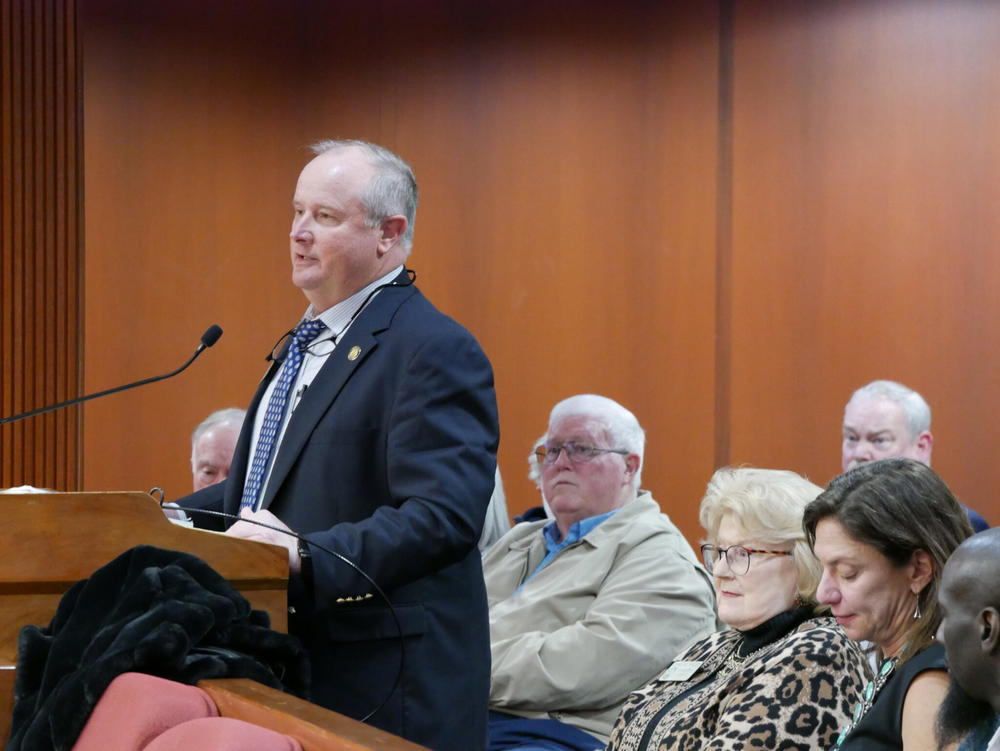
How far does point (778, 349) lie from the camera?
4.89 m

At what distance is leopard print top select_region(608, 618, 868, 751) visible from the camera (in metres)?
2.24

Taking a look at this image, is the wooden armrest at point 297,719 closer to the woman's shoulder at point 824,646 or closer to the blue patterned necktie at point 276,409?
the blue patterned necktie at point 276,409

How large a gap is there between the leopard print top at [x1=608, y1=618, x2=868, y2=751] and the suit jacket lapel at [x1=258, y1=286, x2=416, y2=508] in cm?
80

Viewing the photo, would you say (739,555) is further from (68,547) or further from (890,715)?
(68,547)

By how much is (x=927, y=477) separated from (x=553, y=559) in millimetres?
1691

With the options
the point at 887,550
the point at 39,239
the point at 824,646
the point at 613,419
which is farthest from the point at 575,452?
the point at 39,239

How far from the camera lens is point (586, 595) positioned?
3510 mm

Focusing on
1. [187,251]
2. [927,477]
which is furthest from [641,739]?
[187,251]

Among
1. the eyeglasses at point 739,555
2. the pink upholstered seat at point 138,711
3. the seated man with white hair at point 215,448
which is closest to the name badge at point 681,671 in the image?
the eyeglasses at point 739,555

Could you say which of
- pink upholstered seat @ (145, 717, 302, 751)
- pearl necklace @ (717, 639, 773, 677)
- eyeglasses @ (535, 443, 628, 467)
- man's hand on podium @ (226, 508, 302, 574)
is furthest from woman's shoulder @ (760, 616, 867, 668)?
eyeglasses @ (535, 443, 628, 467)

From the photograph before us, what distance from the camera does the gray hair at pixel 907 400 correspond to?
14.6 ft

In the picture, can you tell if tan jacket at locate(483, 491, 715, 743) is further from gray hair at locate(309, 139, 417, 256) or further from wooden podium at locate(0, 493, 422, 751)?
wooden podium at locate(0, 493, 422, 751)

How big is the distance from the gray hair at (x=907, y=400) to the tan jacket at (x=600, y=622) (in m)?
1.15

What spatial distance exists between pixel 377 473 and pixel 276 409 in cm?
24
